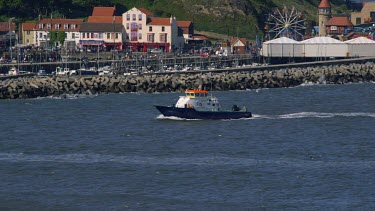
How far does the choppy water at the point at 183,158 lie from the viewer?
47281mm

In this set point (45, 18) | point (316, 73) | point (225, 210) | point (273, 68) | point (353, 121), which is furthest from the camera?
point (45, 18)

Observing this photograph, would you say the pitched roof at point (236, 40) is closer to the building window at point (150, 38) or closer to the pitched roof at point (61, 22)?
the building window at point (150, 38)

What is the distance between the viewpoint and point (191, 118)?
233 feet

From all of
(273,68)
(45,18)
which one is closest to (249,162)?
(273,68)

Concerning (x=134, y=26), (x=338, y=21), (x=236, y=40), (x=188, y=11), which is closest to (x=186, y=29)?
(x=134, y=26)

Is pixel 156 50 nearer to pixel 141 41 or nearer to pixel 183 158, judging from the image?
pixel 141 41

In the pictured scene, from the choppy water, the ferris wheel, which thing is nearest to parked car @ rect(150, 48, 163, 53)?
the ferris wheel

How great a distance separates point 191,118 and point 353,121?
32.1 feet

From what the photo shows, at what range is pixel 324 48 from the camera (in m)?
118

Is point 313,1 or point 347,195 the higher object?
point 313,1

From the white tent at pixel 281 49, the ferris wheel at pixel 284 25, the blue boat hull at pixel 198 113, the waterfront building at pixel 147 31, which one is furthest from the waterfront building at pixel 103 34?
the blue boat hull at pixel 198 113

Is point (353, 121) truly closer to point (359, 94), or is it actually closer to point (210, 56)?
point (359, 94)

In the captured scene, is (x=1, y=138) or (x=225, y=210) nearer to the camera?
(x=225, y=210)

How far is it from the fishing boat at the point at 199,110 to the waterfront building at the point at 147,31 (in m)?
52.6
